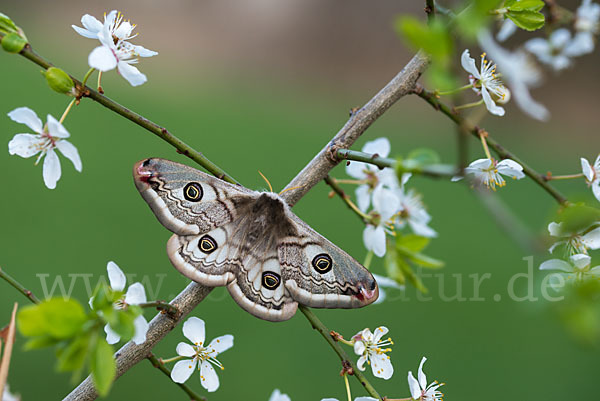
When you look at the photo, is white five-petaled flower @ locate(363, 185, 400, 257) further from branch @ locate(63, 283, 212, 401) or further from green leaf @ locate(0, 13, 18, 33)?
green leaf @ locate(0, 13, 18, 33)

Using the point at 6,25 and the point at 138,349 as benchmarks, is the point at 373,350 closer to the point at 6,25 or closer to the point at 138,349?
the point at 138,349

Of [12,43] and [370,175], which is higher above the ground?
[370,175]

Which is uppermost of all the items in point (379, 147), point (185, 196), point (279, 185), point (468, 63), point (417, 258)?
point (279, 185)

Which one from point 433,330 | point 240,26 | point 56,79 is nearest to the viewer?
point 56,79

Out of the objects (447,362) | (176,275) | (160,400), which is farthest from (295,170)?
(160,400)

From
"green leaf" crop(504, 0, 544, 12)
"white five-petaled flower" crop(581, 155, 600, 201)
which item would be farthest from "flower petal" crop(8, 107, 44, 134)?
"white five-petaled flower" crop(581, 155, 600, 201)

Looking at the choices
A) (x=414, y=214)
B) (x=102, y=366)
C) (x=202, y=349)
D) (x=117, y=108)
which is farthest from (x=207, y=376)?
(x=414, y=214)

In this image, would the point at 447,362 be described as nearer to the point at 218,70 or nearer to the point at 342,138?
the point at 342,138
